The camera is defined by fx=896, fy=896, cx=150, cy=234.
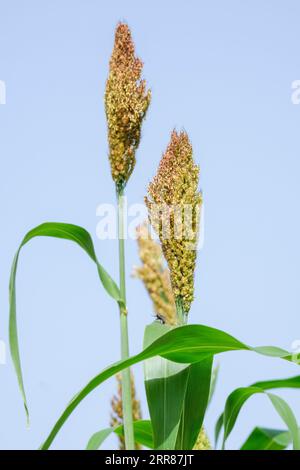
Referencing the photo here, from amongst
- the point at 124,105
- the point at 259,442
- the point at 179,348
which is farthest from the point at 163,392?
the point at 124,105

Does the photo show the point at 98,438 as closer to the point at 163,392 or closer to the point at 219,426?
the point at 163,392

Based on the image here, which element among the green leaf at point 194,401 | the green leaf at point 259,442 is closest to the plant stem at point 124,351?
the green leaf at point 194,401

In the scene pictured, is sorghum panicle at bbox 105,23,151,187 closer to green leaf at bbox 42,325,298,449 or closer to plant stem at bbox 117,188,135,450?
plant stem at bbox 117,188,135,450

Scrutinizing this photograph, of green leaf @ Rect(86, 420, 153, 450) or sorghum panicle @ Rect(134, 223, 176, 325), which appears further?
green leaf @ Rect(86, 420, 153, 450)

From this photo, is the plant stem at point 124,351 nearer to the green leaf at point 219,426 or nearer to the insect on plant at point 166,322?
the insect on plant at point 166,322

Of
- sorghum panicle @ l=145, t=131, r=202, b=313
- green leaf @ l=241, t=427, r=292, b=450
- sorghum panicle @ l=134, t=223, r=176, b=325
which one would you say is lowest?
green leaf @ l=241, t=427, r=292, b=450

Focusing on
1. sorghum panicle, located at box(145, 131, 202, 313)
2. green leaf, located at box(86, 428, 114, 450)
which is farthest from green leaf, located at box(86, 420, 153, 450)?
sorghum panicle, located at box(145, 131, 202, 313)
